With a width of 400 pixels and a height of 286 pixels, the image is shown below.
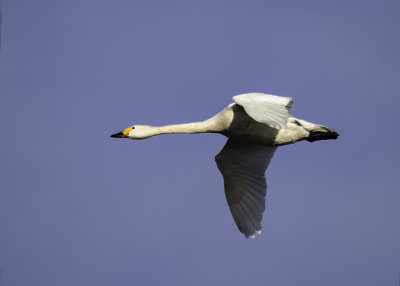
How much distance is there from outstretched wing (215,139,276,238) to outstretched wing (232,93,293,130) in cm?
212

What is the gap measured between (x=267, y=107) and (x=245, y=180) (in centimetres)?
331

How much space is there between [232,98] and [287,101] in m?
0.99

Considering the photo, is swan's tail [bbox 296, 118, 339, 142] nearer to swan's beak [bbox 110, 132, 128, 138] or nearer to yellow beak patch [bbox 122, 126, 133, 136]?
yellow beak patch [bbox 122, 126, 133, 136]

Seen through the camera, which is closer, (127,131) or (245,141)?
(245,141)

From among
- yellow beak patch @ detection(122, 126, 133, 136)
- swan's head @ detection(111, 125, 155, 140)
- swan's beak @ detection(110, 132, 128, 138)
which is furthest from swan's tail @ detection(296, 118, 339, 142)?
swan's beak @ detection(110, 132, 128, 138)

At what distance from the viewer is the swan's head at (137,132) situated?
1455 cm

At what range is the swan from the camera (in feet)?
45.4

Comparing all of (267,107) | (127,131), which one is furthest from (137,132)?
(267,107)

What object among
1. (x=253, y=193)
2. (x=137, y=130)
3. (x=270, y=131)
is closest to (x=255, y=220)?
(x=253, y=193)

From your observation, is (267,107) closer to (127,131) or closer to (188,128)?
(188,128)

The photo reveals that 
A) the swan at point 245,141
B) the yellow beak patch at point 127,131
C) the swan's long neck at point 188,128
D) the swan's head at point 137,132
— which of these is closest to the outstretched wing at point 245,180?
the swan at point 245,141

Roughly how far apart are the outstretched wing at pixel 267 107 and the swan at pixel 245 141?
20mm

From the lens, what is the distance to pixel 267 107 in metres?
12.1

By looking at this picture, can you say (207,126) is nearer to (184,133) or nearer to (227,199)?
(184,133)
